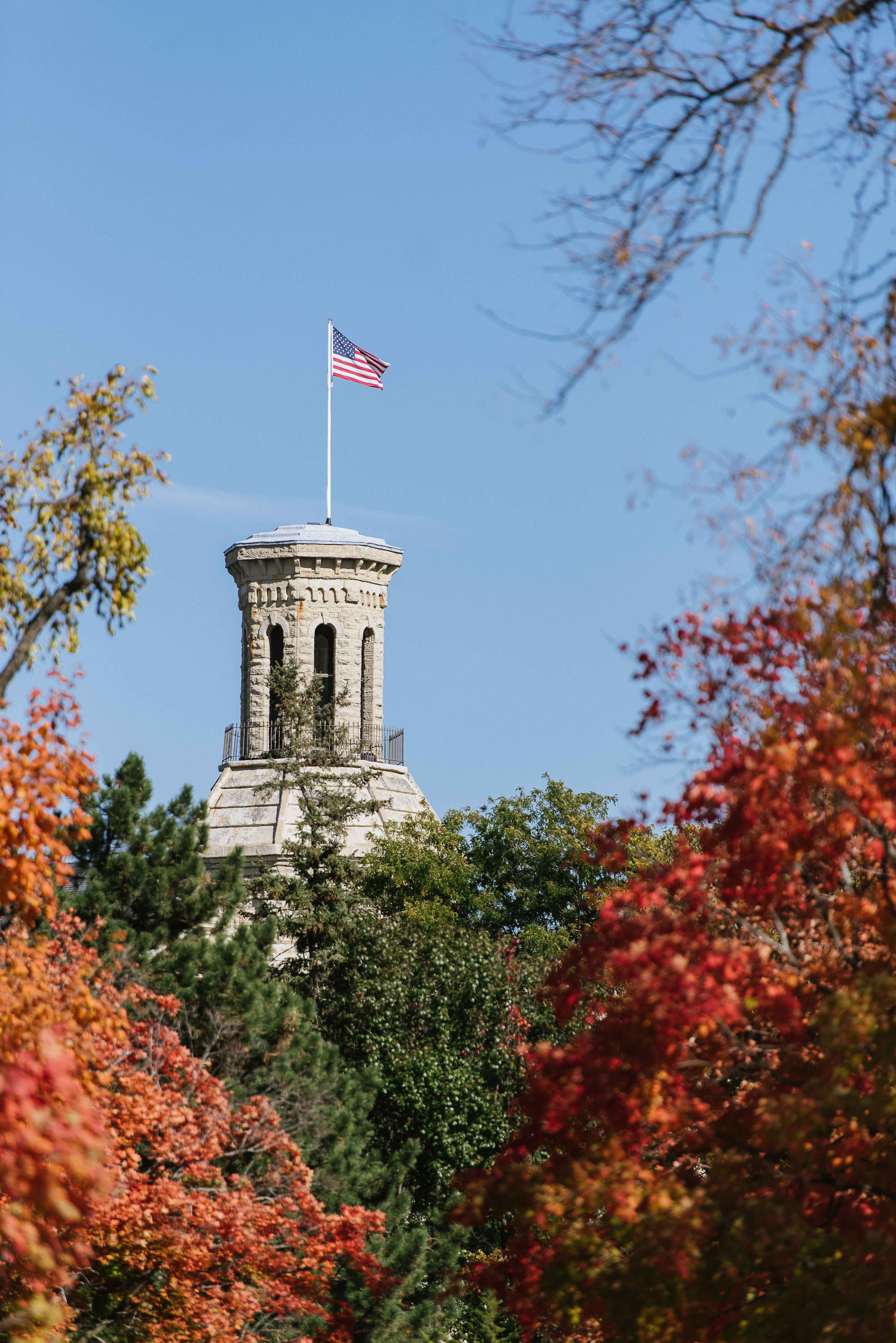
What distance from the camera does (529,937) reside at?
40.7 metres

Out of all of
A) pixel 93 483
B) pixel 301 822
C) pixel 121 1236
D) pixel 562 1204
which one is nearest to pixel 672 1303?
pixel 562 1204

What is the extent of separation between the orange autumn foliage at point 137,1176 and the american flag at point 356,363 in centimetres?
3001

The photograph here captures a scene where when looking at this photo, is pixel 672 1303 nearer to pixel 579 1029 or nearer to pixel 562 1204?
pixel 562 1204

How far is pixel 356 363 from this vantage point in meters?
50.5

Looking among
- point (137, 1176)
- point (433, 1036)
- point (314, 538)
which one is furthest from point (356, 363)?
point (137, 1176)

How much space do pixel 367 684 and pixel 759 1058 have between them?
43.6 metres

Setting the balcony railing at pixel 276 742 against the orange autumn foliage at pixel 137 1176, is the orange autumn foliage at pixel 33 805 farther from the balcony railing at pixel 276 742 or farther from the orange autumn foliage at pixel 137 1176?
the balcony railing at pixel 276 742

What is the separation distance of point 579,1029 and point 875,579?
20.0 m

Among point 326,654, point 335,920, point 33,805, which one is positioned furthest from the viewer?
point 326,654

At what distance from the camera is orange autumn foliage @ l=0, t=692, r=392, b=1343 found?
31.6 ft

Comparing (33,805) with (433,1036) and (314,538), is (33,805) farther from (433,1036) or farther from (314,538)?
(314,538)

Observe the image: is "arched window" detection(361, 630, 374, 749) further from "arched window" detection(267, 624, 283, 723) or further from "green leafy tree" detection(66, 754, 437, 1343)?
"green leafy tree" detection(66, 754, 437, 1343)

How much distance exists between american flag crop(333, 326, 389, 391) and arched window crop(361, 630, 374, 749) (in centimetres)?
857

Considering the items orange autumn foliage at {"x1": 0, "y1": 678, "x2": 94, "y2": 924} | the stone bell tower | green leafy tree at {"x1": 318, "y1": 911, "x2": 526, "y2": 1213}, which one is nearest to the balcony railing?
the stone bell tower
